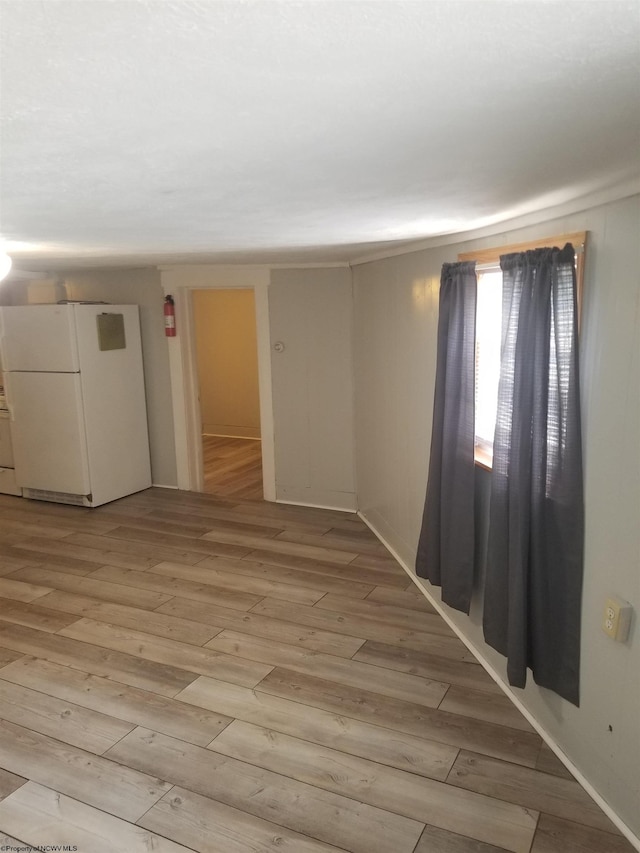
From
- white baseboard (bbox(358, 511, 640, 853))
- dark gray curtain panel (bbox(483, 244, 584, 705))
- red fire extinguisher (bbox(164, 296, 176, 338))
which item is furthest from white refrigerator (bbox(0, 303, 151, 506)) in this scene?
dark gray curtain panel (bbox(483, 244, 584, 705))

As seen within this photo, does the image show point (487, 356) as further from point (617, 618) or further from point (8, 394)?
point (8, 394)

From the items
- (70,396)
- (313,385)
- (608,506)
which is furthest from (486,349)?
(70,396)

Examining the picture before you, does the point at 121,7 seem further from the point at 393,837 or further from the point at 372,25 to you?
the point at 393,837

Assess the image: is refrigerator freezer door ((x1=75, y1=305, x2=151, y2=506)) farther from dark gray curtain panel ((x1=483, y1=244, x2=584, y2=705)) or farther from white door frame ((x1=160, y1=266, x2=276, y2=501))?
dark gray curtain panel ((x1=483, y1=244, x2=584, y2=705))

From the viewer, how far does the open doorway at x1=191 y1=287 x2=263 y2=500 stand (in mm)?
7789

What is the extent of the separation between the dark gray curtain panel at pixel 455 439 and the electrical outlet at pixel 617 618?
0.92 m

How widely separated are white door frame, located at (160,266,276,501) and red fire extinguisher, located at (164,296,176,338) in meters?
0.03

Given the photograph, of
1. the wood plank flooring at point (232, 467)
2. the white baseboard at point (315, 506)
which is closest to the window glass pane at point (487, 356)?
the white baseboard at point (315, 506)

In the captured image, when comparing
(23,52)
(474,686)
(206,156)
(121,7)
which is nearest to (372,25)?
(121,7)

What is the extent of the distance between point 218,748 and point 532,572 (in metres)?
1.36

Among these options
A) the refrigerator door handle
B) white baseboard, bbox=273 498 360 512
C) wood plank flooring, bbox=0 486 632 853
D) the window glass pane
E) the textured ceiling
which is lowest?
wood plank flooring, bbox=0 486 632 853

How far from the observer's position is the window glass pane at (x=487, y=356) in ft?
10.0

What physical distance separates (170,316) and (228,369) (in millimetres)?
2503

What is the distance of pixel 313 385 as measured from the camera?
519 cm
